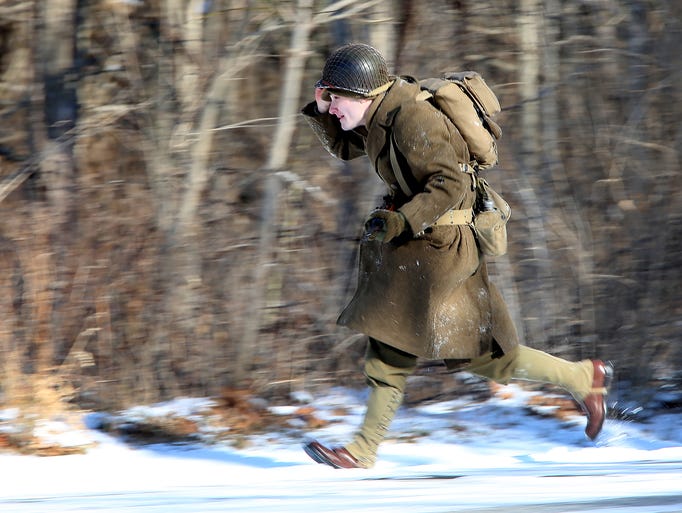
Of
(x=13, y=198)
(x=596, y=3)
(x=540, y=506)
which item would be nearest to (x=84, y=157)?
(x=13, y=198)

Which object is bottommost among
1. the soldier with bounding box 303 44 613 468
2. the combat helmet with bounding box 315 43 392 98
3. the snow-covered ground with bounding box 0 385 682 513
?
the snow-covered ground with bounding box 0 385 682 513

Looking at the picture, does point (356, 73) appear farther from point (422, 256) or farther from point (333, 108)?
point (422, 256)

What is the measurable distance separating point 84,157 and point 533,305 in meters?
2.52

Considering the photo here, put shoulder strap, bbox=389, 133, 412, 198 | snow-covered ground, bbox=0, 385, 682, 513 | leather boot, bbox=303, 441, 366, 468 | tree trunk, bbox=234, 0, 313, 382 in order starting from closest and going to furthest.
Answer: snow-covered ground, bbox=0, 385, 682, 513, shoulder strap, bbox=389, 133, 412, 198, leather boot, bbox=303, 441, 366, 468, tree trunk, bbox=234, 0, 313, 382

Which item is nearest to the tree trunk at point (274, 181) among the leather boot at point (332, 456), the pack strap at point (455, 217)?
the leather boot at point (332, 456)

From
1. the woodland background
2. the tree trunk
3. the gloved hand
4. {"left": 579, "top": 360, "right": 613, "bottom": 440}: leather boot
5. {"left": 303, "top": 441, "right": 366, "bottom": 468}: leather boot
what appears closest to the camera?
the gloved hand

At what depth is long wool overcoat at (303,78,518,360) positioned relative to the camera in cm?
414

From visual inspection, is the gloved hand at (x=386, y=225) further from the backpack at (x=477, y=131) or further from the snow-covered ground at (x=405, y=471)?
the snow-covered ground at (x=405, y=471)

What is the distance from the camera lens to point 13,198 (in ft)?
21.3

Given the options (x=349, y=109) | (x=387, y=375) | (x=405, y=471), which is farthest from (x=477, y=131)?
(x=405, y=471)

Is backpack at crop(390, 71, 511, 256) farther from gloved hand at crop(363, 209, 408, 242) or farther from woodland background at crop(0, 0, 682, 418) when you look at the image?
woodland background at crop(0, 0, 682, 418)

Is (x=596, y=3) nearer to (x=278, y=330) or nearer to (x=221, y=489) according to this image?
(x=278, y=330)

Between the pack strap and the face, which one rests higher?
the face

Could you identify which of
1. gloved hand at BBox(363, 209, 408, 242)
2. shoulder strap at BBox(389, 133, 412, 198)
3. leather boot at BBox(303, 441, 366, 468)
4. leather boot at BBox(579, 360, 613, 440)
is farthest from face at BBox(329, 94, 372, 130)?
leather boot at BBox(579, 360, 613, 440)
